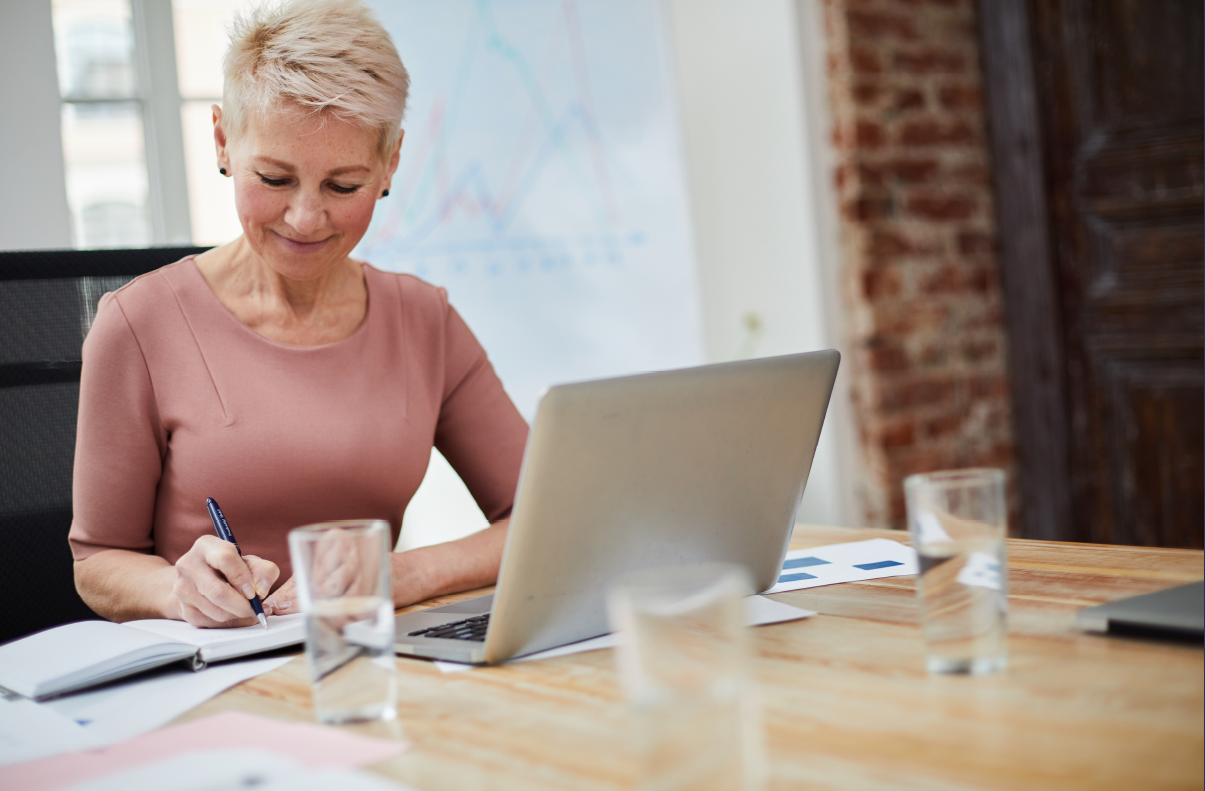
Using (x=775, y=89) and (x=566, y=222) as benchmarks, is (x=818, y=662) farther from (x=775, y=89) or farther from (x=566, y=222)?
(x=775, y=89)

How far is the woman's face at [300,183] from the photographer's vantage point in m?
1.22

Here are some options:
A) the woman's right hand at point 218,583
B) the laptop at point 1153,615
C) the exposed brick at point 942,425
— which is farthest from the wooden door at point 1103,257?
the woman's right hand at point 218,583

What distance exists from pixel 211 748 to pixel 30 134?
1643 mm

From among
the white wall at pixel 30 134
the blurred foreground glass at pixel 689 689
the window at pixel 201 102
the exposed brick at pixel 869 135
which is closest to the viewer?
the blurred foreground glass at pixel 689 689

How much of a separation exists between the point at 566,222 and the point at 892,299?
83 centimetres

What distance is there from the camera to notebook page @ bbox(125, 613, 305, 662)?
91 cm

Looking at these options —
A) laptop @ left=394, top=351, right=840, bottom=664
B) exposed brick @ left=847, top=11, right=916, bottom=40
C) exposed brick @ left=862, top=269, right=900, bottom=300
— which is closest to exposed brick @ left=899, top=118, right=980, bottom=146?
exposed brick @ left=847, top=11, right=916, bottom=40

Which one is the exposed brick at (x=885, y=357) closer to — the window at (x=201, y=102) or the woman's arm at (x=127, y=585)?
the window at (x=201, y=102)

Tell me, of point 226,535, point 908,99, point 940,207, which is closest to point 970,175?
point 940,207

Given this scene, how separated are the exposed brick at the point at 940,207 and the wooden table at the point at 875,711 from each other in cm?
190

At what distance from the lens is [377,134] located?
129cm

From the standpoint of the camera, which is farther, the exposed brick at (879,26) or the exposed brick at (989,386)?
the exposed brick at (989,386)

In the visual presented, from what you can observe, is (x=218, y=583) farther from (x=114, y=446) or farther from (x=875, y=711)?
(x=875, y=711)

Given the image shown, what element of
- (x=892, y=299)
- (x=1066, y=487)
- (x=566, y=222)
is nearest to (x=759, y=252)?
(x=892, y=299)
